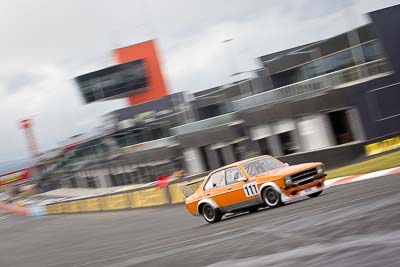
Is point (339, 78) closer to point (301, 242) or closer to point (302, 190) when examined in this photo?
point (302, 190)

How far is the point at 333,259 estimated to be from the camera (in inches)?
281

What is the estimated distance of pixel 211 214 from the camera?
17344 mm

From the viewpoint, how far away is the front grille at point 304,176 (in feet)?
50.5

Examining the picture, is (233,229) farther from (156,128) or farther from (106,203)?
(156,128)

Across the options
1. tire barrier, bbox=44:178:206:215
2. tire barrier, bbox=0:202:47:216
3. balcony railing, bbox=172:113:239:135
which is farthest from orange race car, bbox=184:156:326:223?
tire barrier, bbox=0:202:47:216

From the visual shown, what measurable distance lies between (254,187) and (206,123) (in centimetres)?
3585

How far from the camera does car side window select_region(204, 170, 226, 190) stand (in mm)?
17109

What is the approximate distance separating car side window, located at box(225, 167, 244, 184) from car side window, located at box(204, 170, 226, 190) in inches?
7.0

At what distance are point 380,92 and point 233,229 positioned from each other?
828 inches

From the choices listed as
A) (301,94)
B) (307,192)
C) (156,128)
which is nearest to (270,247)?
(307,192)

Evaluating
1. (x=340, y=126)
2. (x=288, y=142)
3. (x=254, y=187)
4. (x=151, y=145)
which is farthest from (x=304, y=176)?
(x=151, y=145)

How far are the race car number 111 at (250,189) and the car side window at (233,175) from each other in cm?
40

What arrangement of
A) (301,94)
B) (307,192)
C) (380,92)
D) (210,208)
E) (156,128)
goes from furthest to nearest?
(156,128) → (301,94) → (380,92) → (210,208) → (307,192)

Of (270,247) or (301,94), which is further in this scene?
(301,94)
